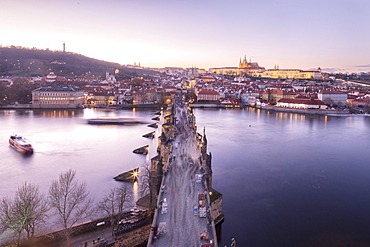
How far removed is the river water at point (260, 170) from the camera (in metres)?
4.78

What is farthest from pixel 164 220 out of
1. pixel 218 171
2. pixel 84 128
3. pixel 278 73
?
pixel 278 73

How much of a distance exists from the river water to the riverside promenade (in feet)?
2.55

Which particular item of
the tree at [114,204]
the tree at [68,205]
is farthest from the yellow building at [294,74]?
the tree at [68,205]

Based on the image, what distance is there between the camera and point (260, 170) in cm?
754

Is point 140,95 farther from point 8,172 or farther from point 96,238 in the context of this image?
point 96,238

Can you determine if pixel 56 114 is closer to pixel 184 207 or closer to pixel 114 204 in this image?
pixel 114 204

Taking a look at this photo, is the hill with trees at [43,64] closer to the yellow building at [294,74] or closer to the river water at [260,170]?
the yellow building at [294,74]

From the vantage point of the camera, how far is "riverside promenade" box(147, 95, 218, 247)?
3.27 m

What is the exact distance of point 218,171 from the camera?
7324 mm

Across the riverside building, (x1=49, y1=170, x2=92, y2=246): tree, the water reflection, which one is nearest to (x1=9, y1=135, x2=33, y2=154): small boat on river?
(x1=49, y1=170, x2=92, y2=246): tree

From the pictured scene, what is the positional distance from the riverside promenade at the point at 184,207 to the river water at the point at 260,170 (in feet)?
2.55

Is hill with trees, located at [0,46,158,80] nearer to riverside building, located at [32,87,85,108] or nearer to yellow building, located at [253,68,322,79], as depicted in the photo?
riverside building, located at [32,87,85,108]

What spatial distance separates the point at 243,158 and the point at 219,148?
1.25 meters

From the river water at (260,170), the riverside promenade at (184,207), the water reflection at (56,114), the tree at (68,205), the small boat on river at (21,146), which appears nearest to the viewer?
the riverside promenade at (184,207)
